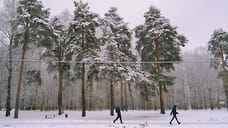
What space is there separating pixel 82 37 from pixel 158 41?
9.39m

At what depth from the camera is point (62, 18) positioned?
20.9 m

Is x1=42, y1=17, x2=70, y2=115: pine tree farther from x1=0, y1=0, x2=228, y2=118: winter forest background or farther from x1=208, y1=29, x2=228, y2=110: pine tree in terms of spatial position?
x1=208, y1=29, x2=228, y2=110: pine tree

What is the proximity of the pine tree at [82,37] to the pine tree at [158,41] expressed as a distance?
5.79 meters

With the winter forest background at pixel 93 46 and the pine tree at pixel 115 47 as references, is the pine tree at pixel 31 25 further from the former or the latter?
the pine tree at pixel 115 47

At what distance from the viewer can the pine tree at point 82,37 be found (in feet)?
52.2

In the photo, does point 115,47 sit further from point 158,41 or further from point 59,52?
point 59,52

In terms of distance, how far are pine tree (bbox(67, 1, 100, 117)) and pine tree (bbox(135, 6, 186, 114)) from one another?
579cm

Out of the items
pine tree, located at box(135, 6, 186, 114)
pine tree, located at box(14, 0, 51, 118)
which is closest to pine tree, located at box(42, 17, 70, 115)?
pine tree, located at box(14, 0, 51, 118)

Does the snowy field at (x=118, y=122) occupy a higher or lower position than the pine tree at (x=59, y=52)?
lower

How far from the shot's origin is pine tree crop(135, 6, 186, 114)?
52.4ft

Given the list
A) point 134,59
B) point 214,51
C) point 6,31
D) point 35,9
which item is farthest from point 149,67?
point 6,31

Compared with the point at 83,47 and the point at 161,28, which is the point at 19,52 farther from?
the point at 161,28

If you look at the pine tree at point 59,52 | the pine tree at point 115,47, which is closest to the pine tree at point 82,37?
the pine tree at point 115,47

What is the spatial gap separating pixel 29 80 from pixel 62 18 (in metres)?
10.1
